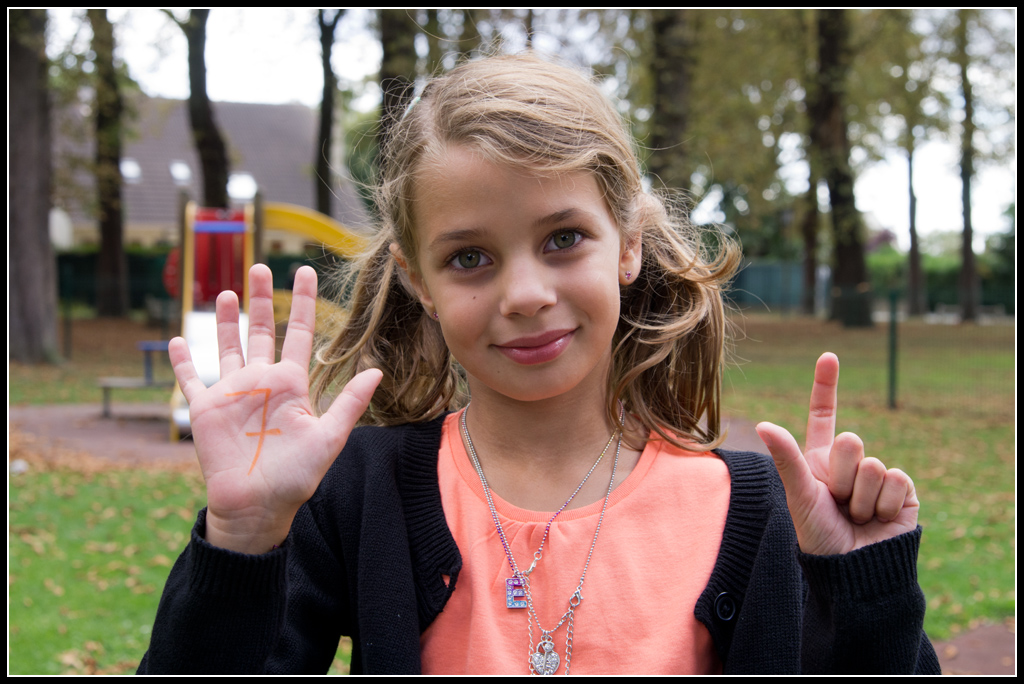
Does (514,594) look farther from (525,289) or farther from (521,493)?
(525,289)

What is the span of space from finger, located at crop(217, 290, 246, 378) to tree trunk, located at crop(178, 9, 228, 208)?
14.8 m

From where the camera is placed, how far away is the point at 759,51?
17.7 metres

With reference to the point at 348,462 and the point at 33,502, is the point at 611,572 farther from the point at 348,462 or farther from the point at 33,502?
the point at 33,502

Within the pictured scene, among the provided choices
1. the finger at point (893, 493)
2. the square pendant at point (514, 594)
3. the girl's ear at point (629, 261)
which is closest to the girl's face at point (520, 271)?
the girl's ear at point (629, 261)

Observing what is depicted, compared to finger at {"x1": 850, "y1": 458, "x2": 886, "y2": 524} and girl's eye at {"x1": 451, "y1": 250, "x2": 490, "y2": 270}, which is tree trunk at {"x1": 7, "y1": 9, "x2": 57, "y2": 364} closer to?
girl's eye at {"x1": 451, "y1": 250, "x2": 490, "y2": 270}

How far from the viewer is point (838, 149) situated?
60.3 feet

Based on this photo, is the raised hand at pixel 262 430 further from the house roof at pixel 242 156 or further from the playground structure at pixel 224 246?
the house roof at pixel 242 156

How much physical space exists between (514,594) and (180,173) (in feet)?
123

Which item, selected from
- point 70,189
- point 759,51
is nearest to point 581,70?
point 759,51

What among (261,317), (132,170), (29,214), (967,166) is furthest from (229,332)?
(132,170)

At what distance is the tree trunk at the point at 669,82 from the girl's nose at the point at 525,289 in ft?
32.1

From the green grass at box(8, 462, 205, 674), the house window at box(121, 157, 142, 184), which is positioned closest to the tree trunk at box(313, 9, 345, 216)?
the green grass at box(8, 462, 205, 674)

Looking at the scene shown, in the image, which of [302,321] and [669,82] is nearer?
[302,321]

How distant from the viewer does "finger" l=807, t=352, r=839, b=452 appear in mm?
1564
